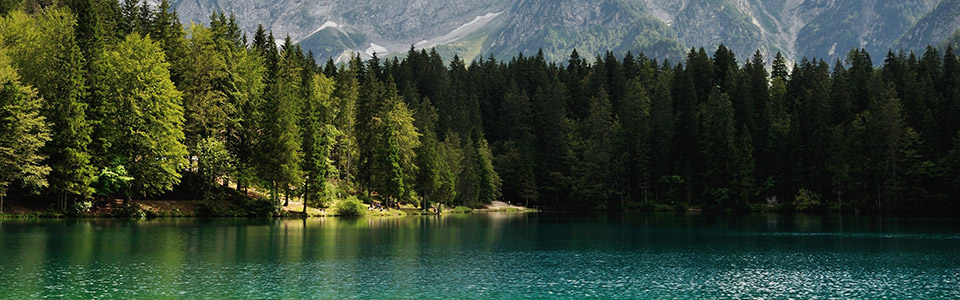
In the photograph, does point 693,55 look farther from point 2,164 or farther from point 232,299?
point 232,299

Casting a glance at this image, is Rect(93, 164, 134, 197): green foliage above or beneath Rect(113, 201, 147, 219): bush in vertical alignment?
above

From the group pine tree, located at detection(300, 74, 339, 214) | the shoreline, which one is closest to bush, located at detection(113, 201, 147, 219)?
the shoreline

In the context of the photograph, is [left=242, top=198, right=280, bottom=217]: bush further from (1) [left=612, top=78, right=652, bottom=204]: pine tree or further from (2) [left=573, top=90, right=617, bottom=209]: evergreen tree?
(1) [left=612, top=78, right=652, bottom=204]: pine tree

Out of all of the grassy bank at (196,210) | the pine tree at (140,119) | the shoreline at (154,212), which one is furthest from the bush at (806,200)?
the pine tree at (140,119)

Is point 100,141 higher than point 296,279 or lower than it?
higher

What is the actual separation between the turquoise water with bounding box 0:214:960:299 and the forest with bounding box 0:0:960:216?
11479 mm

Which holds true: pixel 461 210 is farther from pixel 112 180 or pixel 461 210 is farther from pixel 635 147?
pixel 112 180

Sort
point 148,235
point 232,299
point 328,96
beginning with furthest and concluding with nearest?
point 328,96 < point 148,235 < point 232,299

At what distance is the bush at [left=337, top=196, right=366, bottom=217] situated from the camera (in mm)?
86188

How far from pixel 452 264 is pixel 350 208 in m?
51.2

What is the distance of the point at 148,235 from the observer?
49.3m

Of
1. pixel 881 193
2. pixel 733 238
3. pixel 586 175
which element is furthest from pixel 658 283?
pixel 586 175

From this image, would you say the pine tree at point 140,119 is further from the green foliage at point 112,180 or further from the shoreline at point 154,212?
the shoreline at point 154,212

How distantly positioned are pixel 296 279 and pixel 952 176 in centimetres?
10215
